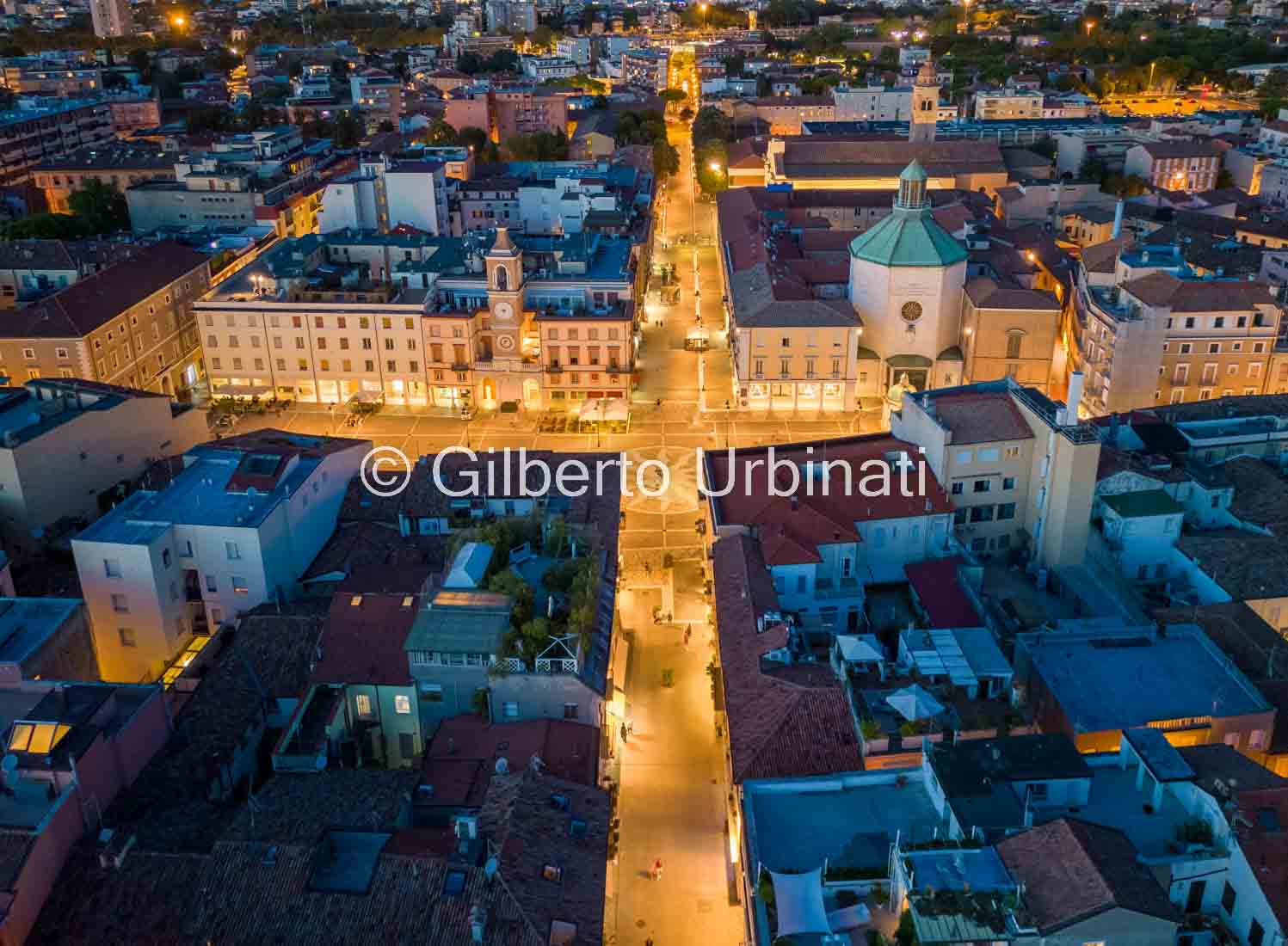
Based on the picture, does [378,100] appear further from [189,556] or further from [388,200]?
[189,556]

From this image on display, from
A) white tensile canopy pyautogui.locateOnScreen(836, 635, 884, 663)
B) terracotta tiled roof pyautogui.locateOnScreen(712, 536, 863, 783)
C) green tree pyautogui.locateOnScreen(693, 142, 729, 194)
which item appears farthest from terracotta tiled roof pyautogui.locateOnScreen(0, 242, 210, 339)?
green tree pyautogui.locateOnScreen(693, 142, 729, 194)

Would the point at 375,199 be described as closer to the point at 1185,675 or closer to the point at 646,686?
the point at 646,686

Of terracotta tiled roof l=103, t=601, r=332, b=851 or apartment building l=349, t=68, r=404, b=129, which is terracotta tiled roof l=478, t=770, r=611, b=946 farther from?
apartment building l=349, t=68, r=404, b=129

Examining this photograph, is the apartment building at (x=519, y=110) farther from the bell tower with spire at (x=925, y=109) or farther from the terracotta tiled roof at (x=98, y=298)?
the terracotta tiled roof at (x=98, y=298)

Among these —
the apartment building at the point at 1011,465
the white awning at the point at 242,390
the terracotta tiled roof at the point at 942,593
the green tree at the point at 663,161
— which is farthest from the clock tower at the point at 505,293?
the green tree at the point at 663,161

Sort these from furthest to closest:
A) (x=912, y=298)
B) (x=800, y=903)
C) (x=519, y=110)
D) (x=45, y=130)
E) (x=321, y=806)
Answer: (x=519, y=110)
(x=45, y=130)
(x=912, y=298)
(x=321, y=806)
(x=800, y=903)

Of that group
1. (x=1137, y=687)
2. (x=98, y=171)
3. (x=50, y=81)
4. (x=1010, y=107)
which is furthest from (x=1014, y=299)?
(x=50, y=81)

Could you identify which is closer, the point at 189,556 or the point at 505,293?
the point at 189,556
